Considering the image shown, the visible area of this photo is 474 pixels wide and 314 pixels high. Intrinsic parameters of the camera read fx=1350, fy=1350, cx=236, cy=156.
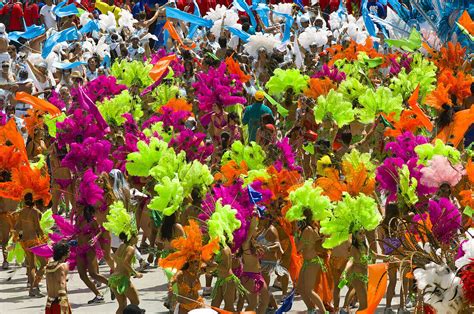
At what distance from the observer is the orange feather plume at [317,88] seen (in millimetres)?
18547

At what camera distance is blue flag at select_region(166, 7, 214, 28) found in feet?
80.7

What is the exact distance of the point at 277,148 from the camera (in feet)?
46.6

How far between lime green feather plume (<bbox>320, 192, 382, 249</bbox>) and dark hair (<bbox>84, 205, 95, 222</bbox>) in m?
2.94

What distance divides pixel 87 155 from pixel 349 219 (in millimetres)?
4455

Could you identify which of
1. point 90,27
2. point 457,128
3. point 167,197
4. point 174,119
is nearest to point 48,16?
point 90,27

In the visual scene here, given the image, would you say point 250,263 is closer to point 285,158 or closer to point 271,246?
point 271,246

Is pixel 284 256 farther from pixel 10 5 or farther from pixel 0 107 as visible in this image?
pixel 10 5

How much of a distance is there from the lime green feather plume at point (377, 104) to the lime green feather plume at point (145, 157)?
145 inches

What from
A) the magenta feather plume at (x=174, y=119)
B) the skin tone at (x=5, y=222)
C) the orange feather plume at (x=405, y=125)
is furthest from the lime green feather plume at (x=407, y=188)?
the skin tone at (x=5, y=222)

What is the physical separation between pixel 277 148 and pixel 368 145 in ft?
9.46

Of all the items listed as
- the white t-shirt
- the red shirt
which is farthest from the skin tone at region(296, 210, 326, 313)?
the red shirt

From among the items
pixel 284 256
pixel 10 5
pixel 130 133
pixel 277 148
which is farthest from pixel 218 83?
pixel 10 5

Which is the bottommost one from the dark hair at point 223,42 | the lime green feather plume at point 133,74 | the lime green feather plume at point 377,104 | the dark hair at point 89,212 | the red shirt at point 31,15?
the red shirt at point 31,15

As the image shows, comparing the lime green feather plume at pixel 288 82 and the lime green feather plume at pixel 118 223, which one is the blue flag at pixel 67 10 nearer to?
the lime green feather plume at pixel 288 82
